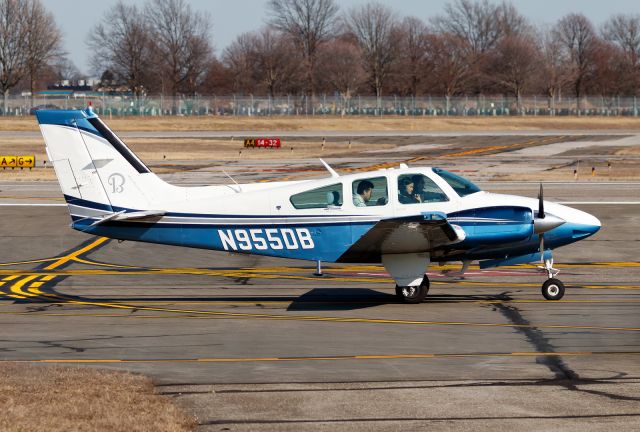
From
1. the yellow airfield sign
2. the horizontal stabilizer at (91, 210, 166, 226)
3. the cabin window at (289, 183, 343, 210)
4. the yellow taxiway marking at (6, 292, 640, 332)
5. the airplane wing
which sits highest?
the cabin window at (289, 183, 343, 210)

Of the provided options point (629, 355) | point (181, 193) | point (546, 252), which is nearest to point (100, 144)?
point (181, 193)

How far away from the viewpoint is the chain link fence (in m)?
112

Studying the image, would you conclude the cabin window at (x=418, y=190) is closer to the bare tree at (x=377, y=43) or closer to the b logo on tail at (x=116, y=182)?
the b logo on tail at (x=116, y=182)

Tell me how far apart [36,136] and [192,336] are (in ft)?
231

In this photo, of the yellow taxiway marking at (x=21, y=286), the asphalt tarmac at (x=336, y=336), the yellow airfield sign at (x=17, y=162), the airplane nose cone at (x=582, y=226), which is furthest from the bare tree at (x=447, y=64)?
the airplane nose cone at (x=582, y=226)

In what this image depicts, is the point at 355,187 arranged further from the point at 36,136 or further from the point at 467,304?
the point at 36,136

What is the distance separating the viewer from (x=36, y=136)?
83.2 m

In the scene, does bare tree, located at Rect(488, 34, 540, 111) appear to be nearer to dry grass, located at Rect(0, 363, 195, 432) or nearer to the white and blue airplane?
the white and blue airplane

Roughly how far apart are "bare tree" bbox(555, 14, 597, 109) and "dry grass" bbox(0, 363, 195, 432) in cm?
15186

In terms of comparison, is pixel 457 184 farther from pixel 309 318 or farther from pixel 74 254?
pixel 74 254

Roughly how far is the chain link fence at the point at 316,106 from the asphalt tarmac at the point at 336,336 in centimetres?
8632

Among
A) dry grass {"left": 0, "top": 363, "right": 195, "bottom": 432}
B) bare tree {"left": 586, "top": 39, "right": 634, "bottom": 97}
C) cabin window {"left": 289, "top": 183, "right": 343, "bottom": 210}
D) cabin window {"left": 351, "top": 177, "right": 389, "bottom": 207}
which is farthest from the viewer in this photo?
bare tree {"left": 586, "top": 39, "right": 634, "bottom": 97}

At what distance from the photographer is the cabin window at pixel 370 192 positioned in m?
19.0

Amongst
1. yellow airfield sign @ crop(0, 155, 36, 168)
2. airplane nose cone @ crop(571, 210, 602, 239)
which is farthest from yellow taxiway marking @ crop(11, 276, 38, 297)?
yellow airfield sign @ crop(0, 155, 36, 168)
